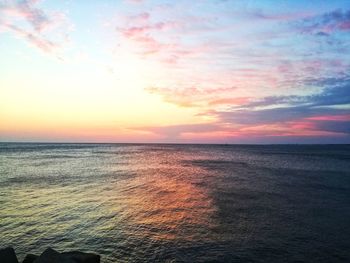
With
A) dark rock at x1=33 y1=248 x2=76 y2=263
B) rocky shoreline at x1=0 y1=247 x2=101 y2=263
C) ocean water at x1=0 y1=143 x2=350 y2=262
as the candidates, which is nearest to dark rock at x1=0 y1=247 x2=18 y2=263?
rocky shoreline at x1=0 y1=247 x2=101 y2=263

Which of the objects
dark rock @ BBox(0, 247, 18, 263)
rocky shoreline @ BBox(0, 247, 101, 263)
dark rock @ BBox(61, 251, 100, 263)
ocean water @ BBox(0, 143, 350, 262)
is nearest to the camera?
rocky shoreline @ BBox(0, 247, 101, 263)

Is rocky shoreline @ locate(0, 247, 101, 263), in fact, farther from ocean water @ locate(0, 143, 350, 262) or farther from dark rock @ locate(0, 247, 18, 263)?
ocean water @ locate(0, 143, 350, 262)

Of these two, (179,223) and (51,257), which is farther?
(179,223)

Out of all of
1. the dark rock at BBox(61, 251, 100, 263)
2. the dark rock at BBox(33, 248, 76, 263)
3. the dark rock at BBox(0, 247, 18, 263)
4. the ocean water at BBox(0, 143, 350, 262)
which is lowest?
the ocean water at BBox(0, 143, 350, 262)

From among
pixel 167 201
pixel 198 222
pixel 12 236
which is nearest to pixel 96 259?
pixel 12 236

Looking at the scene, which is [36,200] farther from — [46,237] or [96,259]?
[96,259]

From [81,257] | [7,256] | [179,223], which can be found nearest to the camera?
[7,256]

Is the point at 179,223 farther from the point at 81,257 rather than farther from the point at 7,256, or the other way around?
the point at 7,256

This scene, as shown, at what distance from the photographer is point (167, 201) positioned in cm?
3212

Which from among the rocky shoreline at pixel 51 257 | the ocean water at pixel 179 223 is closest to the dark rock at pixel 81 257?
the rocky shoreline at pixel 51 257

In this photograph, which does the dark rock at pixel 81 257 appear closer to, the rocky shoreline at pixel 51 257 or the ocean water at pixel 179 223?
the rocky shoreline at pixel 51 257

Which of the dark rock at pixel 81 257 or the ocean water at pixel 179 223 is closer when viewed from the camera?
the dark rock at pixel 81 257

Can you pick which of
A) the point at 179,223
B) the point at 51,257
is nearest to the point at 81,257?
the point at 51,257

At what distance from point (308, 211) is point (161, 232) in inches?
579
